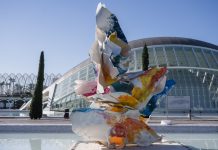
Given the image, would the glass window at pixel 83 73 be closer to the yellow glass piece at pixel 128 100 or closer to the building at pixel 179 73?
the building at pixel 179 73

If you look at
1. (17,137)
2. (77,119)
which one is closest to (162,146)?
(77,119)

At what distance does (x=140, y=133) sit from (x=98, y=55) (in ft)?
12.4

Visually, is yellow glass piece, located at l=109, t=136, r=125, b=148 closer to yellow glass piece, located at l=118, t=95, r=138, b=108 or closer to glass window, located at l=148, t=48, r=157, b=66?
yellow glass piece, located at l=118, t=95, r=138, b=108

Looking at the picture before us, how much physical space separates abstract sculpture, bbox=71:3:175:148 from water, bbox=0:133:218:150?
2410 millimetres

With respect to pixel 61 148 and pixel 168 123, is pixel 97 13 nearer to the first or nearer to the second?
pixel 61 148

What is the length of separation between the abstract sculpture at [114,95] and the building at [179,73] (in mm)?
25918

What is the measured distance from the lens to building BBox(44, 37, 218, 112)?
144 ft

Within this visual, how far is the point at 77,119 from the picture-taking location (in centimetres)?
1502

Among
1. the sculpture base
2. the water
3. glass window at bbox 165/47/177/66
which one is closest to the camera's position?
the sculpture base

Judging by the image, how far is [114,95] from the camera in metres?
15.0

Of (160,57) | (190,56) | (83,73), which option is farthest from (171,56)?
(83,73)

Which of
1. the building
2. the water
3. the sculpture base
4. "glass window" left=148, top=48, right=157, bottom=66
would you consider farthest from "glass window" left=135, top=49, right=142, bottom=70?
the sculpture base

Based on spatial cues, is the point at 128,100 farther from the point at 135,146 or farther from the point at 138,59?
the point at 138,59

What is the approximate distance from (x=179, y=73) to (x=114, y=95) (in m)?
32.4
